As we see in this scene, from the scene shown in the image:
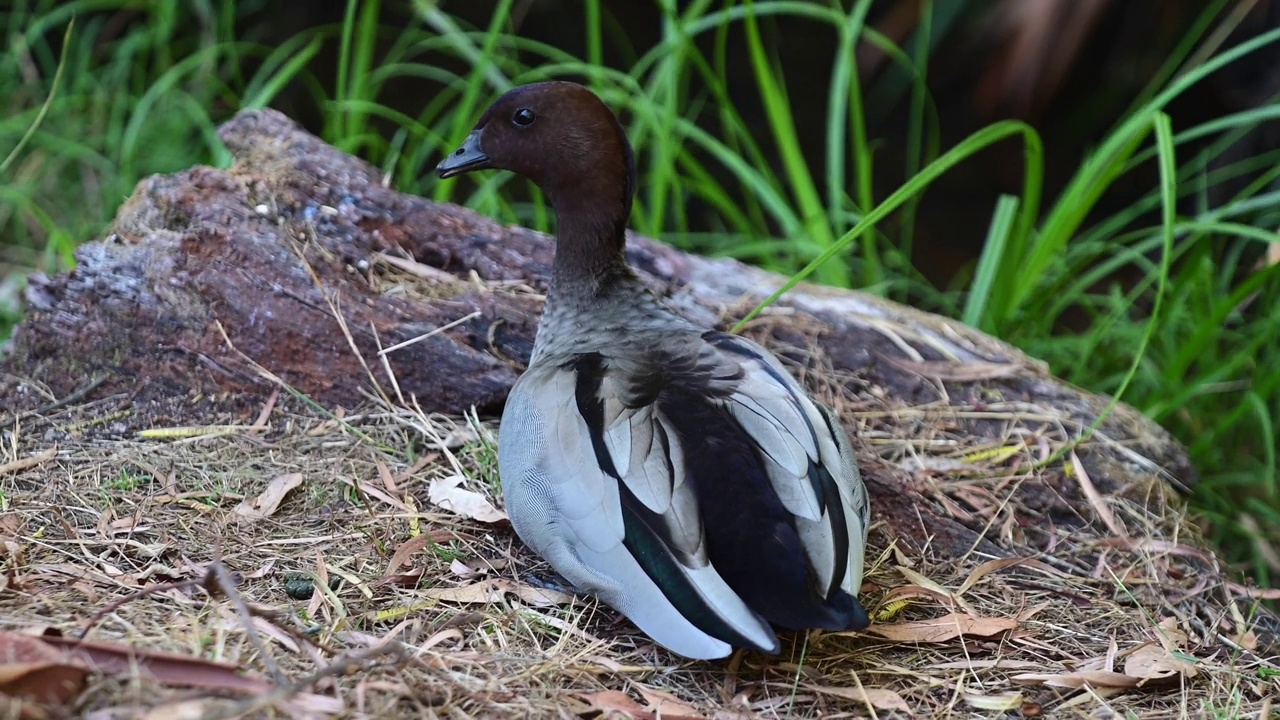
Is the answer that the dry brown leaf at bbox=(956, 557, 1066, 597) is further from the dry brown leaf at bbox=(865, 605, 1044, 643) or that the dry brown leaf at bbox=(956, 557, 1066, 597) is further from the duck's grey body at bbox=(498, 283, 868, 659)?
the duck's grey body at bbox=(498, 283, 868, 659)

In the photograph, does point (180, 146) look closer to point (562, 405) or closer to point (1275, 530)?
point (562, 405)

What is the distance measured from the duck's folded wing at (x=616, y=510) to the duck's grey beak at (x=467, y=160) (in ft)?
2.34

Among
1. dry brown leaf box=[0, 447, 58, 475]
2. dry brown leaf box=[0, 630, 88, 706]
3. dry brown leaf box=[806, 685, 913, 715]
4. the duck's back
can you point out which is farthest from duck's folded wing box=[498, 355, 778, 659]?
dry brown leaf box=[0, 447, 58, 475]

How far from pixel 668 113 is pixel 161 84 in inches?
85.4

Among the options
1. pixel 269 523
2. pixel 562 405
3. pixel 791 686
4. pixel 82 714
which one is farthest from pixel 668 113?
pixel 82 714

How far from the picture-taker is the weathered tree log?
2.62 m

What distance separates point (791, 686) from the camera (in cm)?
193

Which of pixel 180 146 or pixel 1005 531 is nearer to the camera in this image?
pixel 1005 531

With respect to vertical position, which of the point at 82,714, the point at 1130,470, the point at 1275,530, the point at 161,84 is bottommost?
the point at 1275,530

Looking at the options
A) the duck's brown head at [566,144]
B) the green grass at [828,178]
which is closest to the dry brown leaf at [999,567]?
the green grass at [828,178]

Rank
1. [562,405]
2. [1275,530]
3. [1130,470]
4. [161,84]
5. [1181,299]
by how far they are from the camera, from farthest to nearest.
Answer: [161,84], [1181,299], [1275,530], [1130,470], [562,405]

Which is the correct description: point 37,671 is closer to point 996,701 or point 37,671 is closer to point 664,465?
point 664,465

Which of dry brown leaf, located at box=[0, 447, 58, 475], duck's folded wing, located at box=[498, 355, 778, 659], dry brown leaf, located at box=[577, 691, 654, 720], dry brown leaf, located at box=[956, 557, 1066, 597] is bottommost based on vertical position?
dry brown leaf, located at box=[956, 557, 1066, 597]

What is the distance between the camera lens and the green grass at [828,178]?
3367mm
